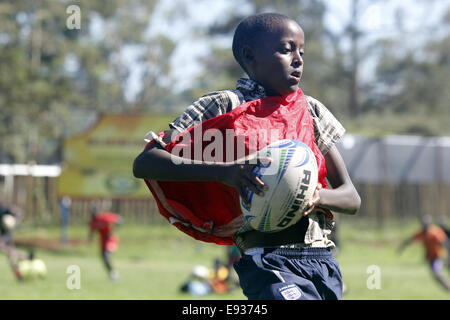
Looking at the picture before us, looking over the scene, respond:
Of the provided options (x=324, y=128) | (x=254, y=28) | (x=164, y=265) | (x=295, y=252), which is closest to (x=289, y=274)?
(x=295, y=252)

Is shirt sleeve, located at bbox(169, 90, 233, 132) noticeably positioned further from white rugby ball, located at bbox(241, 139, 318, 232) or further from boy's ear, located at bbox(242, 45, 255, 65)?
white rugby ball, located at bbox(241, 139, 318, 232)

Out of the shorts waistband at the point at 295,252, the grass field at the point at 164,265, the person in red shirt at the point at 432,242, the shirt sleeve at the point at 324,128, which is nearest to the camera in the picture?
the shorts waistband at the point at 295,252

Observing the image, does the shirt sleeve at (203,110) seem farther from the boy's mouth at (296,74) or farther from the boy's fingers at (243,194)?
the boy's fingers at (243,194)

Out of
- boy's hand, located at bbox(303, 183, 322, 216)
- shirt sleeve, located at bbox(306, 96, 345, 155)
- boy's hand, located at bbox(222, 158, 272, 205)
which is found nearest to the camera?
boy's hand, located at bbox(222, 158, 272, 205)

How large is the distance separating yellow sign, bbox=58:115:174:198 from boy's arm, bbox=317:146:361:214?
74.0ft

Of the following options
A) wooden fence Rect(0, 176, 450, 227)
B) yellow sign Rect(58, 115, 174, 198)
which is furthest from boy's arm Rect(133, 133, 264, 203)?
wooden fence Rect(0, 176, 450, 227)

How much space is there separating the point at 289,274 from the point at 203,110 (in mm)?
855

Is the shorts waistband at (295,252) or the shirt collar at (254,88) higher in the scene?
the shirt collar at (254,88)

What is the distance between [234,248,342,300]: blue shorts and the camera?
118 inches

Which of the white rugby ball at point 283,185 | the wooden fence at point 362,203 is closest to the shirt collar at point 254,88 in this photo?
the white rugby ball at point 283,185

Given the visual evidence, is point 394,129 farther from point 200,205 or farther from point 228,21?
point 200,205

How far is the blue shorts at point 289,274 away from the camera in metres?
3.00

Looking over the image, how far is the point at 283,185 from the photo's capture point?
9.66ft

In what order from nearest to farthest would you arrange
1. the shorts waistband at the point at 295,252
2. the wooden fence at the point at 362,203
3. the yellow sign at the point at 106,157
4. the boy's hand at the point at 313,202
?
the boy's hand at the point at 313,202
the shorts waistband at the point at 295,252
the yellow sign at the point at 106,157
the wooden fence at the point at 362,203
